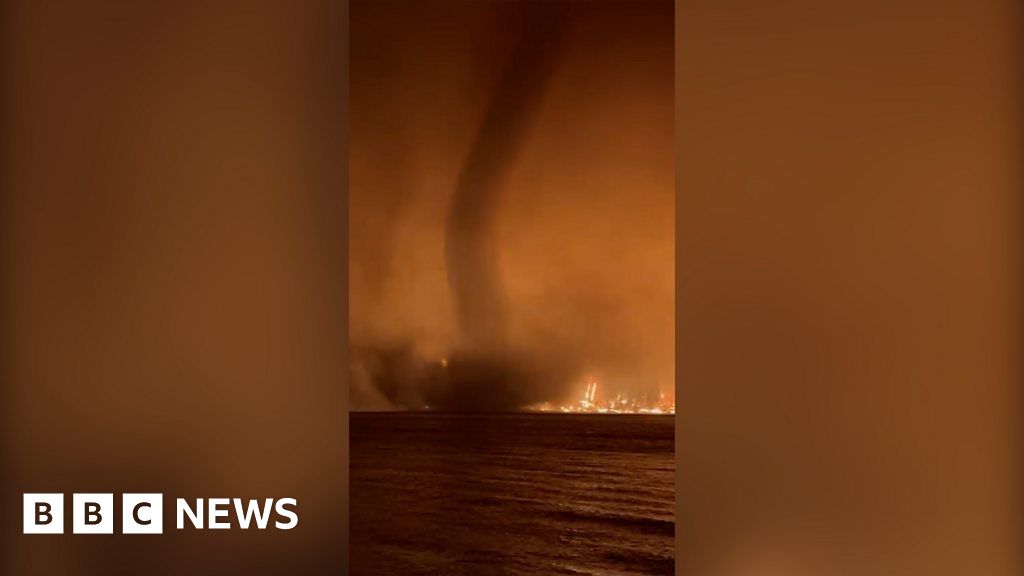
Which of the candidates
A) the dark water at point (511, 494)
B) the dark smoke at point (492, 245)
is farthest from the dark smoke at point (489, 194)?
the dark water at point (511, 494)

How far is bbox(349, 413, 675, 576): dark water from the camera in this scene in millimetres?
12086

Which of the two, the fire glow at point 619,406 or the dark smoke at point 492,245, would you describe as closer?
the dark smoke at point 492,245

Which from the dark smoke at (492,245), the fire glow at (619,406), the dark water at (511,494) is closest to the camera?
the dark water at (511,494)

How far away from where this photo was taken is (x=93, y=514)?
2.00m

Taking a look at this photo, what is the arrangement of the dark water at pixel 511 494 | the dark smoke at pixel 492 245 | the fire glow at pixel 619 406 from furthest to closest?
the fire glow at pixel 619 406, the dark smoke at pixel 492 245, the dark water at pixel 511 494

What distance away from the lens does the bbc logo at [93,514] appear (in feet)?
6.51

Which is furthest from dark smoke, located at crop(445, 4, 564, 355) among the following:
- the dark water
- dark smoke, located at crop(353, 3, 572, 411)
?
the dark water

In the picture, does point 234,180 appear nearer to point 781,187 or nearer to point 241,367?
point 241,367

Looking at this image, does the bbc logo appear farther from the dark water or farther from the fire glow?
the fire glow

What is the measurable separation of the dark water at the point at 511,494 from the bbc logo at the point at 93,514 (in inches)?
343

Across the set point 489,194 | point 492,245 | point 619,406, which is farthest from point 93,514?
point 619,406

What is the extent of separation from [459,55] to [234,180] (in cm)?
1733

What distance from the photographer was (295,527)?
2.02 meters

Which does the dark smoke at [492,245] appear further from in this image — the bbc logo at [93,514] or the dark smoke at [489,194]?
the bbc logo at [93,514]
